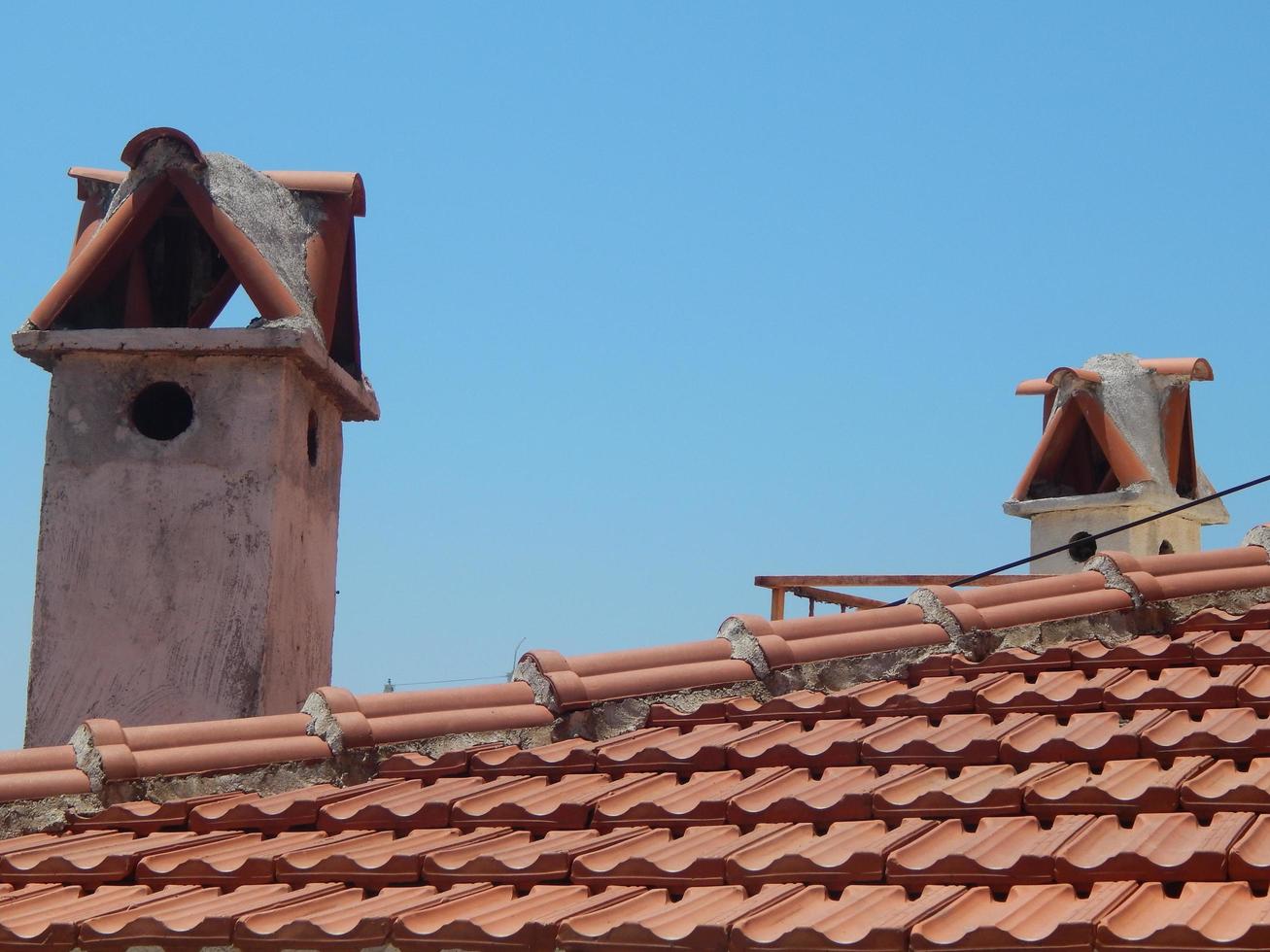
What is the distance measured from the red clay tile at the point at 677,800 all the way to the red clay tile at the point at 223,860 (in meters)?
0.96

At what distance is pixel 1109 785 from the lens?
428 cm

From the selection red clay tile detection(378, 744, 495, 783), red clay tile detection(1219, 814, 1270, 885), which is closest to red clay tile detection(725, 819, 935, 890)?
red clay tile detection(1219, 814, 1270, 885)

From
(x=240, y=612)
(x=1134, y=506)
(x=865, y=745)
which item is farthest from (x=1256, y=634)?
(x=1134, y=506)

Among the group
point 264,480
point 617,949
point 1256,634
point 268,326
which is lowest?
point 617,949

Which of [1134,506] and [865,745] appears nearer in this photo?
[865,745]

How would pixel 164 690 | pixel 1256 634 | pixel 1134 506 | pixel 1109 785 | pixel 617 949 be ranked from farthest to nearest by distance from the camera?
1. pixel 1134 506
2. pixel 164 690
3. pixel 1256 634
4. pixel 1109 785
5. pixel 617 949

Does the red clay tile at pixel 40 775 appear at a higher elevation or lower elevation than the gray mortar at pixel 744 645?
lower

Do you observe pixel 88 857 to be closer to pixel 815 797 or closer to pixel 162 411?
pixel 815 797

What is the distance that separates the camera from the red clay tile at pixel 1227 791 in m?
4.01

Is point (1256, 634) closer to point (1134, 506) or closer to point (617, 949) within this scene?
point (617, 949)

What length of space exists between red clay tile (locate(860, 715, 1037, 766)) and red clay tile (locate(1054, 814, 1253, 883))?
78 centimetres

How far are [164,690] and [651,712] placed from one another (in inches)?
114

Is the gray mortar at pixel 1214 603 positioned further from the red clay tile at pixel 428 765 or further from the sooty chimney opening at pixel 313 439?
the sooty chimney opening at pixel 313 439

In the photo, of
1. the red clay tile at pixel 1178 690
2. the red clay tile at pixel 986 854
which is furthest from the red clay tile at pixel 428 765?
the red clay tile at pixel 1178 690
